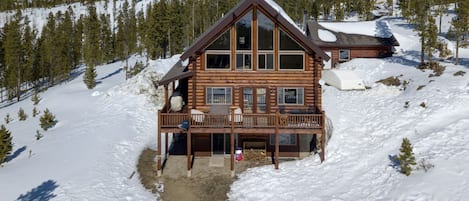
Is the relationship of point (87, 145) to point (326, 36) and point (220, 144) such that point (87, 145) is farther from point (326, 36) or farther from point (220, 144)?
point (326, 36)

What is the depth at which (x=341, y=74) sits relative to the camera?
103 ft

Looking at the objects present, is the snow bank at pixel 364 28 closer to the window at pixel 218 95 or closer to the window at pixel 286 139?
the window at pixel 286 139

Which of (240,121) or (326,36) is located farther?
(326,36)

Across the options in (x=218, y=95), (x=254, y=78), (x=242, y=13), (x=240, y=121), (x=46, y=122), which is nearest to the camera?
(x=240, y=121)

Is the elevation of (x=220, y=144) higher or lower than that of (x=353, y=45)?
lower

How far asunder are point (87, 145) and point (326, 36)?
88.5 feet

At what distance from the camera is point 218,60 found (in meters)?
23.2

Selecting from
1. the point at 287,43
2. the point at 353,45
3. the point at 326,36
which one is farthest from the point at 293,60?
the point at 326,36

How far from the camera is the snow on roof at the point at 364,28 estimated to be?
4075 cm

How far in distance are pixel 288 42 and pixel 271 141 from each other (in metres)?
6.08

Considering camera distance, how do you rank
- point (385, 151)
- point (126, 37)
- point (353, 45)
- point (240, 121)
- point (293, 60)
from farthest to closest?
1. point (126, 37)
2. point (353, 45)
3. point (293, 60)
4. point (240, 121)
5. point (385, 151)

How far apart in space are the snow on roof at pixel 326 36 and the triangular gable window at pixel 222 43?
1924 centimetres

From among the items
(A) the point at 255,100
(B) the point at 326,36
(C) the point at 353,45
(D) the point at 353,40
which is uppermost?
(B) the point at 326,36

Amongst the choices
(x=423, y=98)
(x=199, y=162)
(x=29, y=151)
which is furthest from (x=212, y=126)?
(x=423, y=98)
